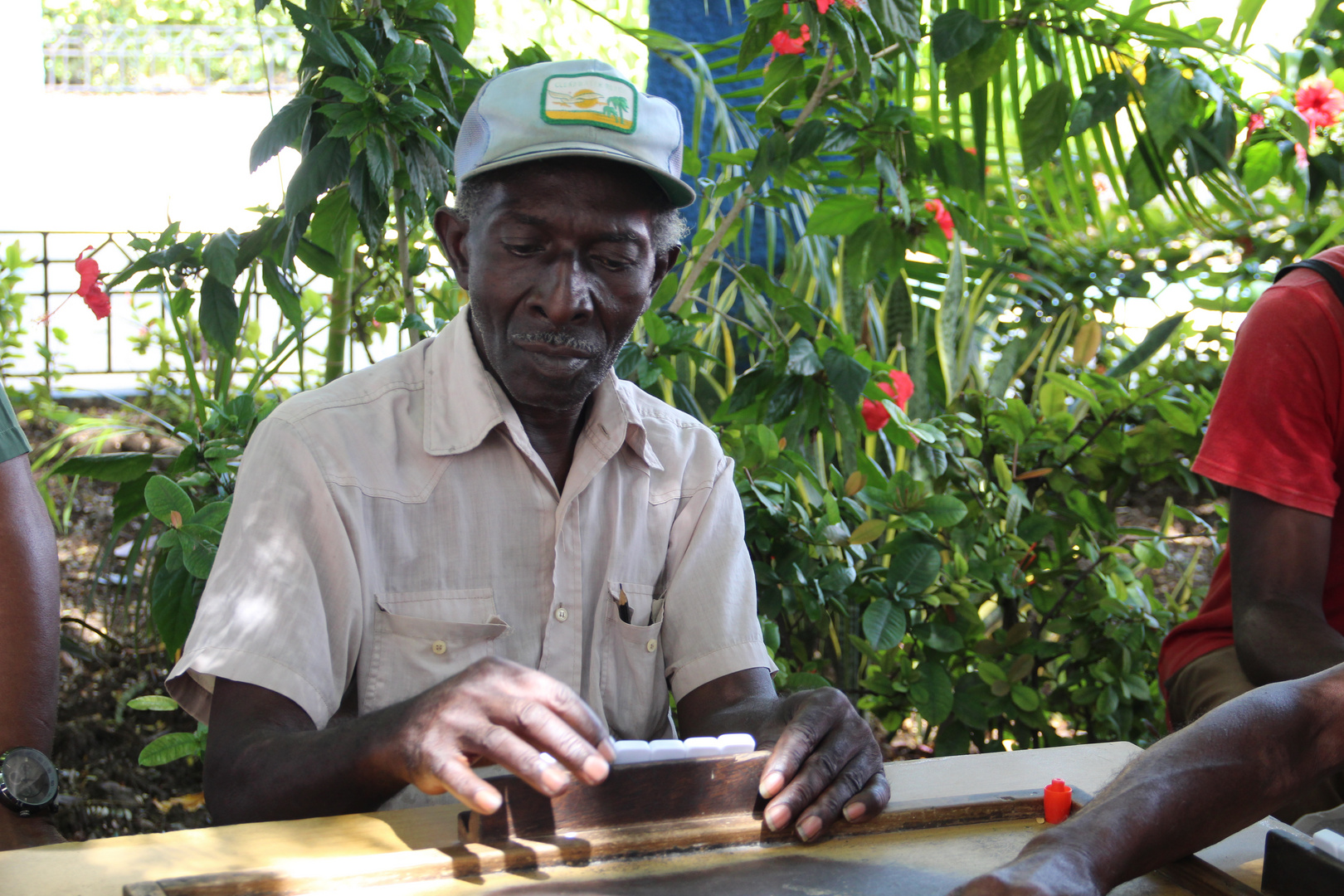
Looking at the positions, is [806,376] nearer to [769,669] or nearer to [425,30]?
[769,669]

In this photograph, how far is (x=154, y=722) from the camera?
10.6ft

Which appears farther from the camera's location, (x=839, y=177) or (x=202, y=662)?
(x=839, y=177)

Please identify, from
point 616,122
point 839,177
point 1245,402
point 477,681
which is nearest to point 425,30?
point 616,122

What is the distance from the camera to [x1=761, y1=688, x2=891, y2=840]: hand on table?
4.27 feet

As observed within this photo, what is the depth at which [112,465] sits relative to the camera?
87.2 inches

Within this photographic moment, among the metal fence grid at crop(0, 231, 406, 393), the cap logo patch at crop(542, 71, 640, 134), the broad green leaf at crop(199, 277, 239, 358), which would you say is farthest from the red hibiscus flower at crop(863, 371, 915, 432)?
the metal fence grid at crop(0, 231, 406, 393)

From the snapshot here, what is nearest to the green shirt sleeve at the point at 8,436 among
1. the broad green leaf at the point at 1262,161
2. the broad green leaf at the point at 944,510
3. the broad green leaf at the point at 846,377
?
the broad green leaf at the point at 846,377

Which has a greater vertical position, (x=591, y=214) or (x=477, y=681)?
(x=591, y=214)

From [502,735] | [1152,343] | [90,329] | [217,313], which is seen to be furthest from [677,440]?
[90,329]

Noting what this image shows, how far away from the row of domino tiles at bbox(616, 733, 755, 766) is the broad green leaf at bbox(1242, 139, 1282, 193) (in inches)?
86.7

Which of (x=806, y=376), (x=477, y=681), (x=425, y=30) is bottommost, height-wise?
(x=477, y=681)

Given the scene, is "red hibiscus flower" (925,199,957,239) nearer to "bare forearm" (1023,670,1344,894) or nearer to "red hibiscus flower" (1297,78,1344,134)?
"red hibiscus flower" (1297,78,1344,134)

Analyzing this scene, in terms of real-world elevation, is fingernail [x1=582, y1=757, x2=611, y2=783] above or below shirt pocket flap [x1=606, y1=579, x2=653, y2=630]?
above

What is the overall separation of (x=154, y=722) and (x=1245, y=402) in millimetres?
2755
